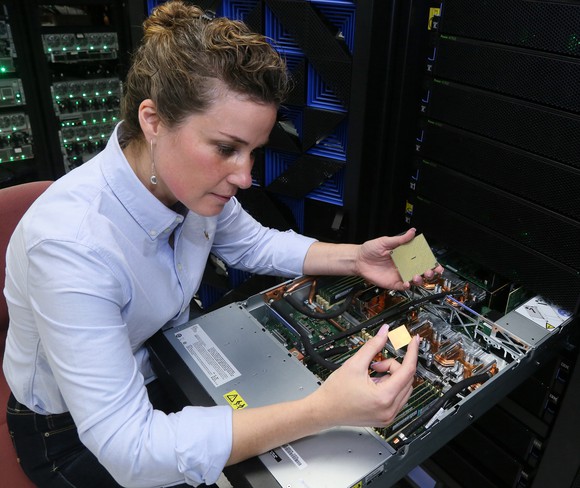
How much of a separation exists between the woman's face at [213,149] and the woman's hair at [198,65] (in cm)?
2

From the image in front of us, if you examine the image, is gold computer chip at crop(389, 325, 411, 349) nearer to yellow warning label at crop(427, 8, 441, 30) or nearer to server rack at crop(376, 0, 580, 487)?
server rack at crop(376, 0, 580, 487)

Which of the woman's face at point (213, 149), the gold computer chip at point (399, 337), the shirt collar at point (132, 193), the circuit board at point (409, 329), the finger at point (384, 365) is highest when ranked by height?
the woman's face at point (213, 149)

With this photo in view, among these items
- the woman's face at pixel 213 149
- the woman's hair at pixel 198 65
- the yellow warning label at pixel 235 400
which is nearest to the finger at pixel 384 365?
the yellow warning label at pixel 235 400

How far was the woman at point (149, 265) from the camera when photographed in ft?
3.00

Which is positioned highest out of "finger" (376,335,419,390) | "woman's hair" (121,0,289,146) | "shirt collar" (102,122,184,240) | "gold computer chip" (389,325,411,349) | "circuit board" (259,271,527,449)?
"woman's hair" (121,0,289,146)

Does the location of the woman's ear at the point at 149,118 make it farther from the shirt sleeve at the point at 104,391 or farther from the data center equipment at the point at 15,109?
the data center equipment at the point at 15,109

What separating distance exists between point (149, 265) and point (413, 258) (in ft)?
2.06

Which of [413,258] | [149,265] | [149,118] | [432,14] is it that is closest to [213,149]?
[149,118]

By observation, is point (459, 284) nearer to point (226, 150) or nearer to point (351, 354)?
point (351, 354)

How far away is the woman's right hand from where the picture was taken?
909 mm

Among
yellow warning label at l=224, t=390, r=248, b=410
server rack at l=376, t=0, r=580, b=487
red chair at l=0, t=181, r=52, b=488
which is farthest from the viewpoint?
red chair at l=0, t=181, r=52, b=488

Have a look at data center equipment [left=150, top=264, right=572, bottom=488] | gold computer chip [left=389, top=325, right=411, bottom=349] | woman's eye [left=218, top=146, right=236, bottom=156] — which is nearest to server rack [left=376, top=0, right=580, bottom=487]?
data center equipment [left=150, top=264, right=572, bottom=488]

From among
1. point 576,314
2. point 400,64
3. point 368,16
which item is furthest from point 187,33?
point 576,314

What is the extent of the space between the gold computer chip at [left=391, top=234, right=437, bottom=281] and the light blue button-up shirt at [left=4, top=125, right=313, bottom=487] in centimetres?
53
